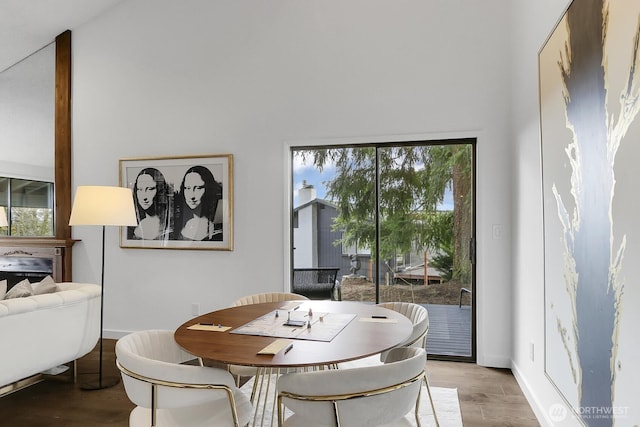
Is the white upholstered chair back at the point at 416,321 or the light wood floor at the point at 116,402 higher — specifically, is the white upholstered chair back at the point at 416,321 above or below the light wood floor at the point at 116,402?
above

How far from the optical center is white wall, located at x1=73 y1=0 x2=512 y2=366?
12.0 feet

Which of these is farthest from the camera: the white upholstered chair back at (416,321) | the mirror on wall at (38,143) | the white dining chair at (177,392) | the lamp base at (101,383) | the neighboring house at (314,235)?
the mirror on wall at (38,143)

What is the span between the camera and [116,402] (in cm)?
294

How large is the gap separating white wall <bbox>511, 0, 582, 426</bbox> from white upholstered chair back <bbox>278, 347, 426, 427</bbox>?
1183mm

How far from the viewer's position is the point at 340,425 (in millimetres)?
1461

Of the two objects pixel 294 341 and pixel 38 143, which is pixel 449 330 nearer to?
pixel 294 341

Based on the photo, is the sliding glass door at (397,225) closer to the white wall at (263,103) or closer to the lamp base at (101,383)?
the white wall at (263,103)

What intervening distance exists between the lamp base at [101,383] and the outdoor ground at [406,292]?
2061mm

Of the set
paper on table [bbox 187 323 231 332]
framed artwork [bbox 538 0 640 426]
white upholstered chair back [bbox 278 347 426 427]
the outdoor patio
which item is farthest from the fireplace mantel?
framed artwork [bbox 538 0 640 426]

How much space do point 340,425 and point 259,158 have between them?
3.09 metres

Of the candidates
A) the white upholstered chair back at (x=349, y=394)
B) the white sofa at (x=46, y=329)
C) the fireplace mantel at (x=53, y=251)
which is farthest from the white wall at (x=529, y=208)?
the fireplace mantel at (x=53, y=251)

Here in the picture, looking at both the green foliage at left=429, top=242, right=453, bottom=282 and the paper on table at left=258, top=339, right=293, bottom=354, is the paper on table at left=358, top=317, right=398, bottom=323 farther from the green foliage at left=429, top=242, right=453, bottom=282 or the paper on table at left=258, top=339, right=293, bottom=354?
the green foliage at left=429, top=242, right=453, bottom=282

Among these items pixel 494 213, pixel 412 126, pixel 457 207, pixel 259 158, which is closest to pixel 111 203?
pixel 259 158

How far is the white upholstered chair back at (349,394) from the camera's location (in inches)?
56.6
